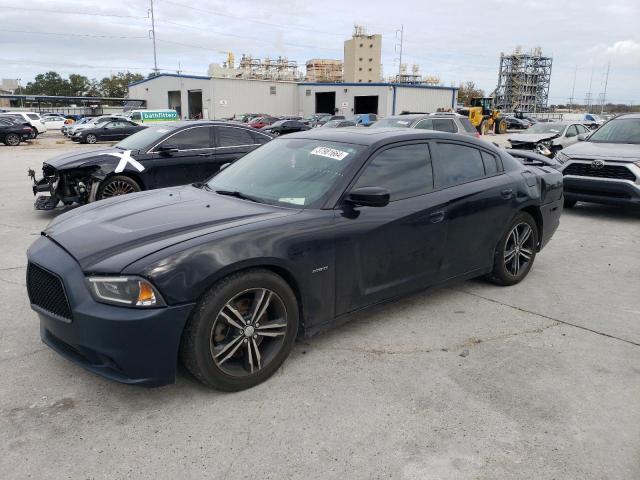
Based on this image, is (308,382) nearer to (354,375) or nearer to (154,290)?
(354,375)

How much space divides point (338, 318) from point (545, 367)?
57.3 inches

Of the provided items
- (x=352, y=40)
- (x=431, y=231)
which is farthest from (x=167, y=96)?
(x=352, y=40)

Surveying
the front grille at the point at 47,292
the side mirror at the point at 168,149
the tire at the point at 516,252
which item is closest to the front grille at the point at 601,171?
the tire at the point at 516,252

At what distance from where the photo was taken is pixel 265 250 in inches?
118

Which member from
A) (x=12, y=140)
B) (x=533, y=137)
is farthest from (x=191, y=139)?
(x=12, y=140)

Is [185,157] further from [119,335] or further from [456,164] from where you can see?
[119,335]

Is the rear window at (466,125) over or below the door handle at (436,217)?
over

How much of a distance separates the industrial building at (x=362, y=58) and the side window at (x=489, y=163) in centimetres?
11443

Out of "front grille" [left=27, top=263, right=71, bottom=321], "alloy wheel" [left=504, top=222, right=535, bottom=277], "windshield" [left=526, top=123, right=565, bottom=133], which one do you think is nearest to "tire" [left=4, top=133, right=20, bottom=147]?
"windshield" [left=526, top=123, right=565, bottom=133]

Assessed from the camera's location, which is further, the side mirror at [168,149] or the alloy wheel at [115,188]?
the side mirror at [168,149]

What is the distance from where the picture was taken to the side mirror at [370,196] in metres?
3.31

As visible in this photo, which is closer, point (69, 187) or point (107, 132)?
point (69, 187)

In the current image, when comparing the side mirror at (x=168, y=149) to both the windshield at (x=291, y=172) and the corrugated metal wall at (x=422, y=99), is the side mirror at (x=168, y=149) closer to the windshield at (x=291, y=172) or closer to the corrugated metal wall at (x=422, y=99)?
the windshield at (x=291, y=172)

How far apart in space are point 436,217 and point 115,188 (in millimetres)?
5718
